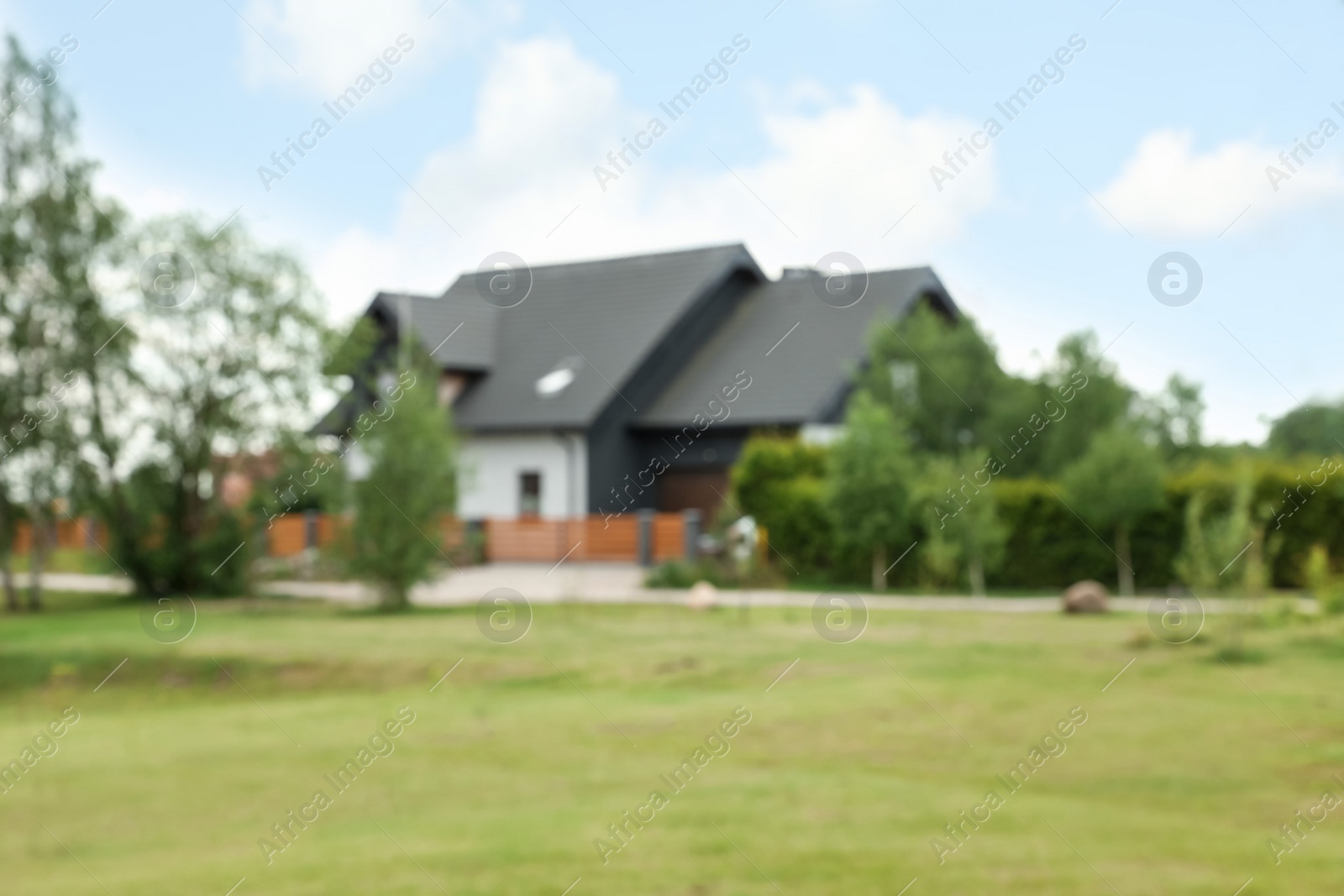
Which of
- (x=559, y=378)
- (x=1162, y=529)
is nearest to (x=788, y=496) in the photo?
(x=1162, y=529)

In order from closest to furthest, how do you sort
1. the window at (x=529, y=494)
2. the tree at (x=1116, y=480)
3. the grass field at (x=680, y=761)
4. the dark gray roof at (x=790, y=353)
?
1. the grass field at (x=680, y=761)
2. the tree at (x=1116, y=480)
3. the dark gray roof at (x=790, y=353)
4. the window at (x=529, y=494)

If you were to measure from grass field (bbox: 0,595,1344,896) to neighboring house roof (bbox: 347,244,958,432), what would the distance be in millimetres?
15168

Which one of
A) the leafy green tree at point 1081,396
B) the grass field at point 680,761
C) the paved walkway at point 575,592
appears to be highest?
the leafy green tree at point 1081,396

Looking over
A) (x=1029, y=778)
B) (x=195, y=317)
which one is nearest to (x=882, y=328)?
(x=195, y=317)

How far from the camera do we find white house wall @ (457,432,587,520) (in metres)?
32.2

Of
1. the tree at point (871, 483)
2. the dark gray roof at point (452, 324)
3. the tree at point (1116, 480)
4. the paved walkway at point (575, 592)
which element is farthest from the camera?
the dark gray roof at point (452, 324)

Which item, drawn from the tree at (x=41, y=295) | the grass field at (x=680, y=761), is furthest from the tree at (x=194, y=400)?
the grass field at (x=680, y=761)

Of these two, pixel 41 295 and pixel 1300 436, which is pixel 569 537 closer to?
pixel 41 295

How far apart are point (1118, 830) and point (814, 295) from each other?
92.0ft

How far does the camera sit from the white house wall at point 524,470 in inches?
1266

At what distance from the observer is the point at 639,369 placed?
108 feet

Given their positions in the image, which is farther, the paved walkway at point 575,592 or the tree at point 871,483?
the tree at point 871,483

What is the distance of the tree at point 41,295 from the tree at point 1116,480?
17.7m

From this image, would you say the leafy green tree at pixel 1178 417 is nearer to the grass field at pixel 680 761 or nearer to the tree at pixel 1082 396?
the tree at pixel 1082 396
